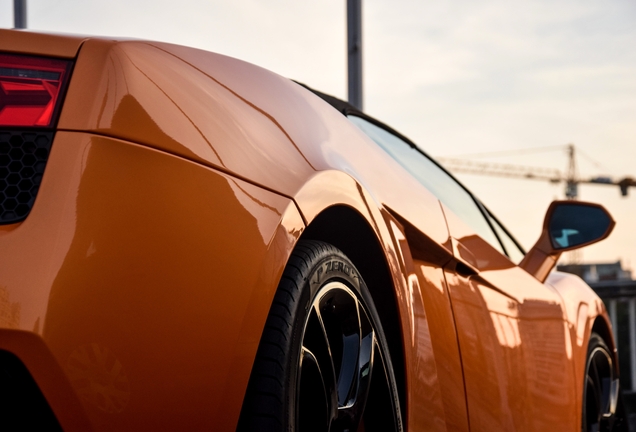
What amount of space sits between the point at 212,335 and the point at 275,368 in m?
0.17

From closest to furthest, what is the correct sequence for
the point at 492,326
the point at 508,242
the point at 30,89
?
the point at 30,89 → the point at 492,326 → the point at 508,242

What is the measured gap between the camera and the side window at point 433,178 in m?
2.55

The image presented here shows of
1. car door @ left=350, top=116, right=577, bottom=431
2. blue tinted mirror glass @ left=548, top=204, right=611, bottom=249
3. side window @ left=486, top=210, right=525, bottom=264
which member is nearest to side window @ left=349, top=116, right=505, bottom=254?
car door @ left=350, top=116, right=577, bottom=431

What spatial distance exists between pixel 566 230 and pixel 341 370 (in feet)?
6.07

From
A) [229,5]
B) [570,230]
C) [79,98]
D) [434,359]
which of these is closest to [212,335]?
[79,98]

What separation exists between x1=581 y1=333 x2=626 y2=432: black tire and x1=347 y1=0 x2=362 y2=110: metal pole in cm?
257

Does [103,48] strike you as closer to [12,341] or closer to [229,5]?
[12,341]

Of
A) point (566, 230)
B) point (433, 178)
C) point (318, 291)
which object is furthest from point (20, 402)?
point (566, 230)

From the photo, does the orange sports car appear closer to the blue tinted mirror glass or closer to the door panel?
the door panel

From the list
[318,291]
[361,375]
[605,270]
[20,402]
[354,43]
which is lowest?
[20,402]

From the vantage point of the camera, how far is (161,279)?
46.6 inches

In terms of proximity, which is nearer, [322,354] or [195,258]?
[195,258]

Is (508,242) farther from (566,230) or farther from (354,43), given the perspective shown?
(354,43)

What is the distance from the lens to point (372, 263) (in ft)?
6.14
